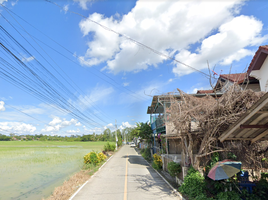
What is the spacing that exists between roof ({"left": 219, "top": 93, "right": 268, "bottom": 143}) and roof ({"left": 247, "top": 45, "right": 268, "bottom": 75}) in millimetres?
5165

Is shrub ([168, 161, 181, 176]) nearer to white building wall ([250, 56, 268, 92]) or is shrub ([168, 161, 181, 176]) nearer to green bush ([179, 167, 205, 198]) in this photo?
green bush ([179, 167, 205, 198])

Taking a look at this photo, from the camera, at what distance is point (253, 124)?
633cm

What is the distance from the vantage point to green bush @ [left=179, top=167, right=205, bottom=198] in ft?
24.9

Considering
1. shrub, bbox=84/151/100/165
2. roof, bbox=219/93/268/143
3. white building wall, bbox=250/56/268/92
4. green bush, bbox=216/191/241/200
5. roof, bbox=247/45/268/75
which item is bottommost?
green bush, bbox=216/191/241/200

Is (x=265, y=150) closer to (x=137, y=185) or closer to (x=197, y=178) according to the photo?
(x=197, y=178)

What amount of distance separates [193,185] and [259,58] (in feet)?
26.9

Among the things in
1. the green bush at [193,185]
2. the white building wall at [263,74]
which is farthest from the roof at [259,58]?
the green bush at [193,185]

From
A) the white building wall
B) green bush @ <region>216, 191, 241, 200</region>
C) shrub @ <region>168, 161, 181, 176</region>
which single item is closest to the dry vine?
green bush @ <region>216, 191, 241, 200</region>

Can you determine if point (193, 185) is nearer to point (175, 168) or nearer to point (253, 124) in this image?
point (175, 168)

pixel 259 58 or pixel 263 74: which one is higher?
pixel 259 58

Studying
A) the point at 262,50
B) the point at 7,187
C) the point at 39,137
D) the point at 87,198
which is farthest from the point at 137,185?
the point at 39,137

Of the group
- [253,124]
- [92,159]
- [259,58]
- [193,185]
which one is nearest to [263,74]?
[259,58]

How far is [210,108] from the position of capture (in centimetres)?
754

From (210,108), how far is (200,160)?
2851 millimetres
